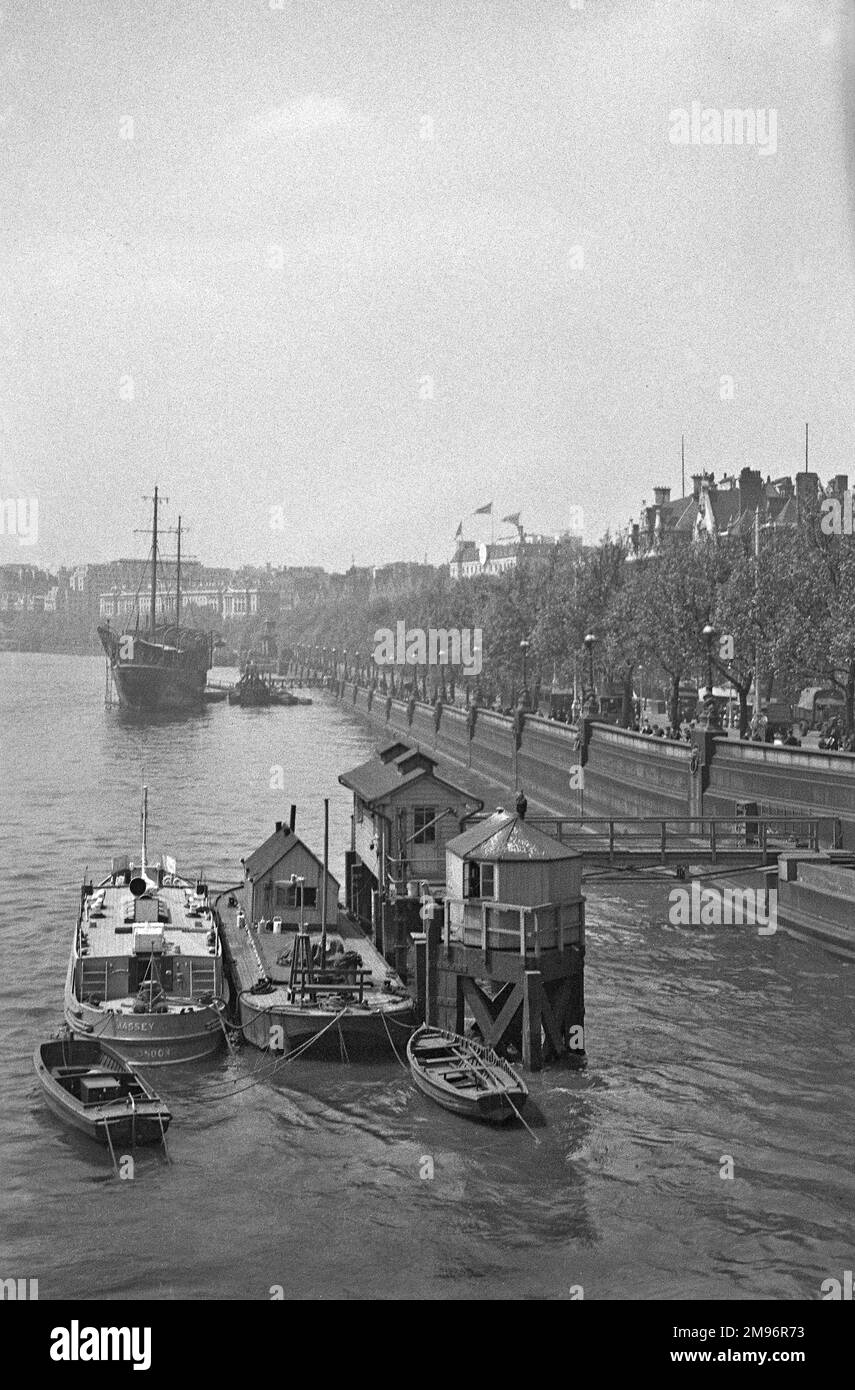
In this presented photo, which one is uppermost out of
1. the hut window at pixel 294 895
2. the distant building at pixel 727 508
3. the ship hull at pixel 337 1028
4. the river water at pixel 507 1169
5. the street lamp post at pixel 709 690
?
the distant building at pixel 727 508

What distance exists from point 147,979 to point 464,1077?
29.4ft

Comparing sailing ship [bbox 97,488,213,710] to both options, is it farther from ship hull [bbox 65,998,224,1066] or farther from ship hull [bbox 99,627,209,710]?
ship hull [bbox 65,998,224,1066]

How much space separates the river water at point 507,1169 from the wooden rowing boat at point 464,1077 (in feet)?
1.20

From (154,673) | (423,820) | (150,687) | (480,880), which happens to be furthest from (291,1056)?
(154,673)

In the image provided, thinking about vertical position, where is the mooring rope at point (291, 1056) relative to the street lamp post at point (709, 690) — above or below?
below

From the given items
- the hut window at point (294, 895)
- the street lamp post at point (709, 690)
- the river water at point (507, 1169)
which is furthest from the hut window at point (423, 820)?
the street lamp post at point (709, 690)

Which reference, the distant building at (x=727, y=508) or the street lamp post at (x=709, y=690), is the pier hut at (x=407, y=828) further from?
the distant building at (x=727, y=508)

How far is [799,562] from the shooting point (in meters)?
69.4

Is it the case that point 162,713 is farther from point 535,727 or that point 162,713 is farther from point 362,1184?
point 362,1184

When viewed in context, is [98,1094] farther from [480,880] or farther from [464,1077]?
[480,880]

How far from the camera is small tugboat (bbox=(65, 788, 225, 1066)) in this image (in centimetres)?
3362

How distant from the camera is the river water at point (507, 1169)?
23719mm

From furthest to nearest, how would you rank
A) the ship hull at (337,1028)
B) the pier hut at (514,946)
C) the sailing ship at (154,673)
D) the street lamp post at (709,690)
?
the sailing ship at (154,673), the street lamp post at (709,690), the ship hull at (337,1028), the pier hut at (514,946)
